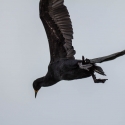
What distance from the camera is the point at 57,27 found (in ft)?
80.6

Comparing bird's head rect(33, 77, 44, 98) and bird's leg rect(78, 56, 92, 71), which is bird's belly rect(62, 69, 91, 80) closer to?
bird's leg rect(78, 56, 92, 71)

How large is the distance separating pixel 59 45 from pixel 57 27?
885 millimetres

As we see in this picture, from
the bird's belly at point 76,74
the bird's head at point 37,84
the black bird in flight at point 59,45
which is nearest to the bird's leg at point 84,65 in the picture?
the black bird in flight at point 59,45

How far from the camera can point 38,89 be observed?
1033 inches

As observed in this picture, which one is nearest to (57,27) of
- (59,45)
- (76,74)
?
(59,45)

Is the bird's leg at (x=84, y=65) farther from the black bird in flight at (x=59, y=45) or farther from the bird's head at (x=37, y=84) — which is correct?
the bird's head at (x=37, y=84)

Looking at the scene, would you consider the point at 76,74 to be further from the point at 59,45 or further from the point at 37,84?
the point at 37,84

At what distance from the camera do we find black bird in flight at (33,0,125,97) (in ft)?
75.6

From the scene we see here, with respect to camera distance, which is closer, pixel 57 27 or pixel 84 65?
pixel 84 65

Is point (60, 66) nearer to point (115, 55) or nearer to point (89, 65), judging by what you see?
point (89, 65)

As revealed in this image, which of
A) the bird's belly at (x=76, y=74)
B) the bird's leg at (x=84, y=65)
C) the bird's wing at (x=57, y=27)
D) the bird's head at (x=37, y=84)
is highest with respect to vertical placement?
the bird's wing at (x=57, y=27)

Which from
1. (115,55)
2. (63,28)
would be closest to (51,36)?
(63,28)

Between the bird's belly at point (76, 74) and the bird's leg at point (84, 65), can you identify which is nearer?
the bird's leg at point (84, 65)

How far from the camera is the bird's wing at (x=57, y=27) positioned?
78.8ft
